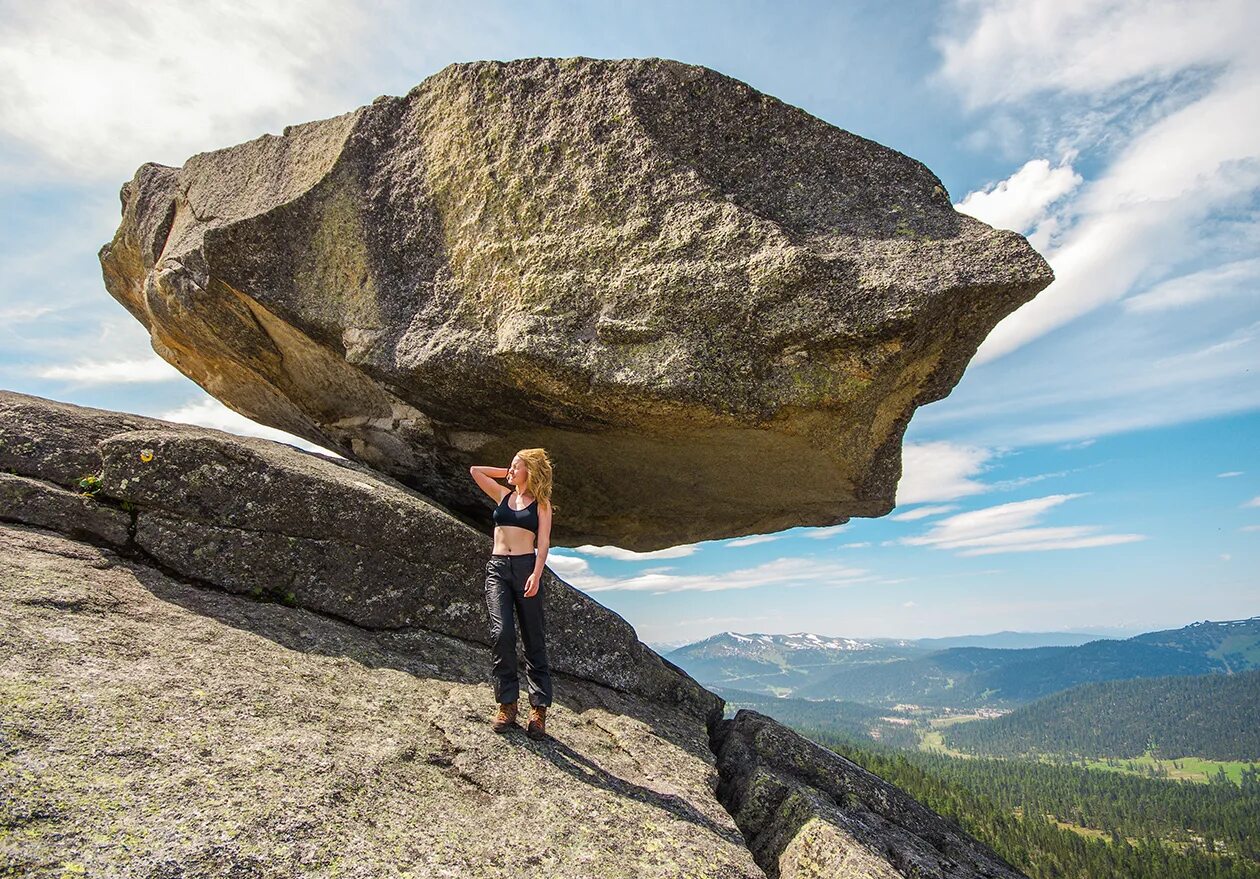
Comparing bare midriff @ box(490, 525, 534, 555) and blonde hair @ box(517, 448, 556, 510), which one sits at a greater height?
blonde hair @ box(517, 448, 556, 510)

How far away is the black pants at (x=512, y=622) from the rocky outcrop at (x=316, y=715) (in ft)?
2.26

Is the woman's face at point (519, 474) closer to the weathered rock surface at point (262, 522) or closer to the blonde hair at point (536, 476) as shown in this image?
the blonde hair at point (536, 476)

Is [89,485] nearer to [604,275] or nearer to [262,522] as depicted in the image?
[262,522]

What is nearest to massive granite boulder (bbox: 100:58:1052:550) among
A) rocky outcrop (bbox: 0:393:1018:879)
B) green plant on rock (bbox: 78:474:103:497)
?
rocky outcrop (bbox: 0:393:1018:879)

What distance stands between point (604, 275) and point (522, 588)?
6.08m

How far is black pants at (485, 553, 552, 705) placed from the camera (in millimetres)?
9430

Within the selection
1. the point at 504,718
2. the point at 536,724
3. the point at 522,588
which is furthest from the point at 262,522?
the point at 536,724

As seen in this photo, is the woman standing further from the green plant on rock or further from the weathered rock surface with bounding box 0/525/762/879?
the green plant on rock

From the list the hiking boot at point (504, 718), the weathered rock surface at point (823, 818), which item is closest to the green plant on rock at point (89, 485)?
the hiking boot at point (504, 718)

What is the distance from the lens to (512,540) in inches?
381

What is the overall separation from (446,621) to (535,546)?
321cm

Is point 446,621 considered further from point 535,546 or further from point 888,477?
point 888,477

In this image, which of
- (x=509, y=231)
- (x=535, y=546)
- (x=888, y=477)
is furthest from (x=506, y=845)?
(x=888, y=477)

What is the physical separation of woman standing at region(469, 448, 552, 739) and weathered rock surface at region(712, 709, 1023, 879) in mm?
3658
